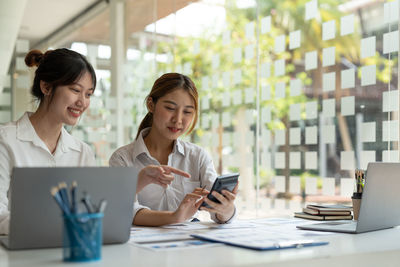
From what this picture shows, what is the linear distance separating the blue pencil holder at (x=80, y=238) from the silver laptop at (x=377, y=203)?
3.02 ft

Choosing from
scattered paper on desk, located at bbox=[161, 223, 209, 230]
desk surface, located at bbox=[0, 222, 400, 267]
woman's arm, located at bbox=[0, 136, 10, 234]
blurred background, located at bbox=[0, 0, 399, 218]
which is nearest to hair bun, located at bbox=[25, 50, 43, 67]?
woman's arm, located at bbox=[0, 136, 10, 234]

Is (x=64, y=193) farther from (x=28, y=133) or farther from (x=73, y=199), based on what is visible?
(x=28, y=133)

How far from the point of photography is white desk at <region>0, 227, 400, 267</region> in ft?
3.81

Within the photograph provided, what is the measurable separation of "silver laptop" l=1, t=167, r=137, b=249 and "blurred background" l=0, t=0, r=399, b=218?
7.16 ft

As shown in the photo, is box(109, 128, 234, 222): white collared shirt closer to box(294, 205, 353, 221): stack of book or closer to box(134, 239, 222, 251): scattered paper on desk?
box(294, 205, 353, 221): stack of book

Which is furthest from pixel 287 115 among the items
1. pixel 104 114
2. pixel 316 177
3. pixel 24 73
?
pixel 24 73

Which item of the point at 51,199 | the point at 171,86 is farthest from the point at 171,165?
the point at 51,199

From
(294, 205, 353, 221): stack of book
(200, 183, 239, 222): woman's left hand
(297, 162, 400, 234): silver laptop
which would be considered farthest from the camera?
(294, 205, 353, 221): stack of book

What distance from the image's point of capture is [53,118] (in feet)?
6.76

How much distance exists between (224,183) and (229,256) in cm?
57

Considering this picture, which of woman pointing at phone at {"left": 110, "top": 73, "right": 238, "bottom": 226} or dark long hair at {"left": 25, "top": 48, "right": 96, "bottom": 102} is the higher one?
dark long hair at {"left": 25, "top": 48, "right": 96, "bottom": 102}

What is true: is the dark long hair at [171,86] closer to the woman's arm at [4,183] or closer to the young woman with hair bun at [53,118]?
the young woman with hair bun at [53,118]

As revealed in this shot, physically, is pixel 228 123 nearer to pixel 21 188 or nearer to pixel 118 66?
pixel 118 66

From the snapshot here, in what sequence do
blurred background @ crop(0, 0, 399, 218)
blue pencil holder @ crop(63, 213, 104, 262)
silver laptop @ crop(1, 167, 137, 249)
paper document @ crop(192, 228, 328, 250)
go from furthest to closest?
blurred background @ crop(0, 0, 399, 218), paper document @ crop(192, 228, 328, 250), silver laptop @ crop(1, 167, 137, 249), blue pencil holder @ crop(63, 213, 104, 262)
